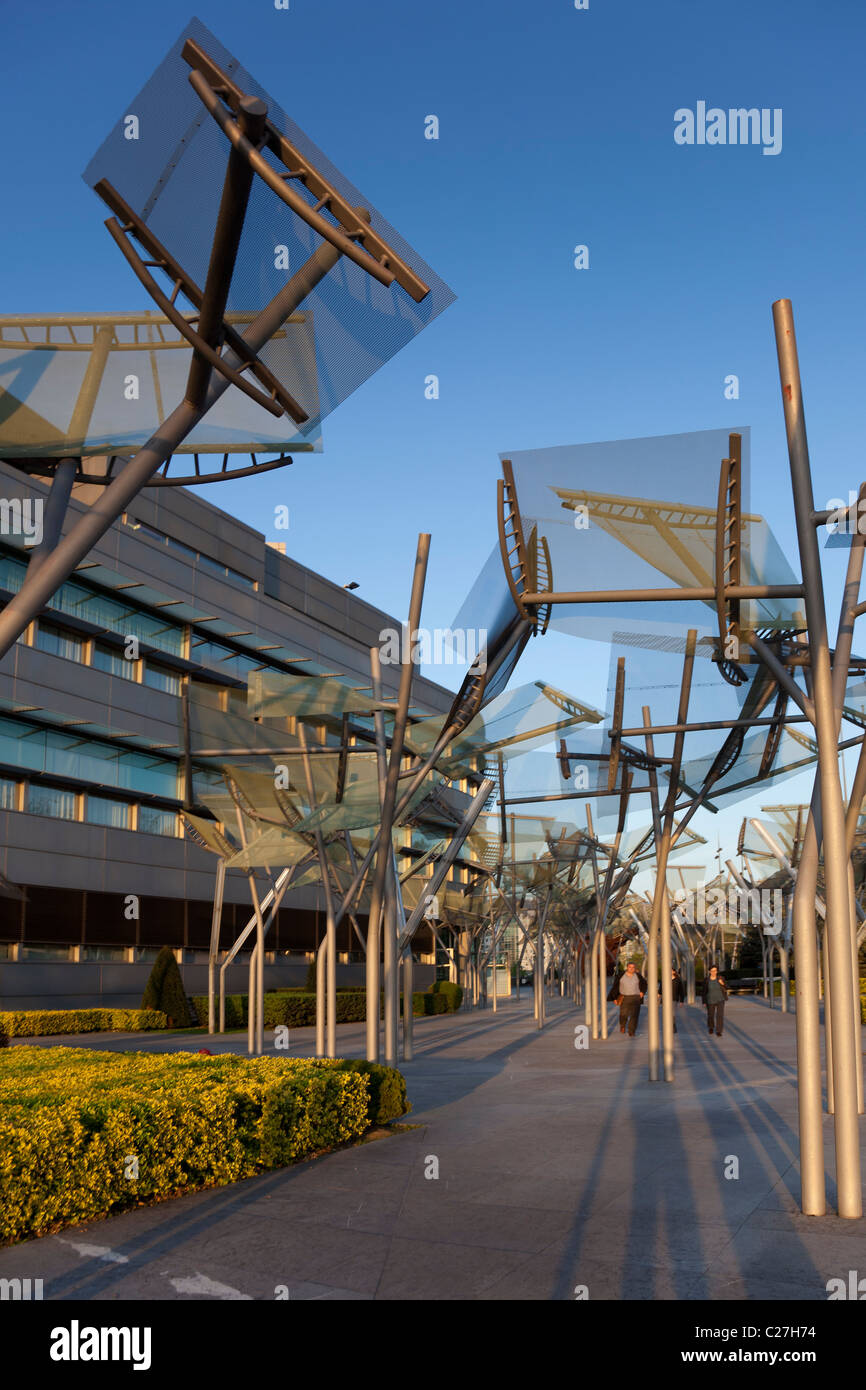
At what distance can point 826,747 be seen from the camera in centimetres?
762

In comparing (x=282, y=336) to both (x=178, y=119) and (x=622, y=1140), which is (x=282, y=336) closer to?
(x=178, y=119)

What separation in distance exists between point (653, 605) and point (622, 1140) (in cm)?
500

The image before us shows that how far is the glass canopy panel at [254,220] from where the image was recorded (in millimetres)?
4770

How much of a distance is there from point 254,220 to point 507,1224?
19.8ft

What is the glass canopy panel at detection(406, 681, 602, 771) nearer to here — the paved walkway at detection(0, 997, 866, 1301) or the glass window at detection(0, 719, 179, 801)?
the paved walkway at detection(0, 997, 866, 1301)

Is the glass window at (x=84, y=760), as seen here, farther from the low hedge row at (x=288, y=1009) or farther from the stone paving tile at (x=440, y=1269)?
the stone paving tile at (x=440, y=1269)

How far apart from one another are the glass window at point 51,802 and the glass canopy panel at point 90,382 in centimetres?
2623

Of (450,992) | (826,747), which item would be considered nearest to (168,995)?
(450,992)

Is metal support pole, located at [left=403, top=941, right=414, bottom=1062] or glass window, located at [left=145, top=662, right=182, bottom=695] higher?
glass window, located at [left=145, top=662, right=182, bottom=695]

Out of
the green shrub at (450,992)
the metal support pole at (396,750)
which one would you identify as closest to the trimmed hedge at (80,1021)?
the metal support pole at (396,750)

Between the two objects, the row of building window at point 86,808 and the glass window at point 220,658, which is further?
the glass window at point 220,658

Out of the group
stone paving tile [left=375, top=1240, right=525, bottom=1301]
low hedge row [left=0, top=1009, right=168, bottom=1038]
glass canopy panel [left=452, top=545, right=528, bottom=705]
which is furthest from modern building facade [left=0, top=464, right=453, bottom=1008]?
stone paving tile [left=375, top=1240, right=525, bottom=1301]

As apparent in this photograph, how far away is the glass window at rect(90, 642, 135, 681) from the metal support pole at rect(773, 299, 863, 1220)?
28.7 meters

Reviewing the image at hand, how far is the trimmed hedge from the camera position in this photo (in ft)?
88.7
